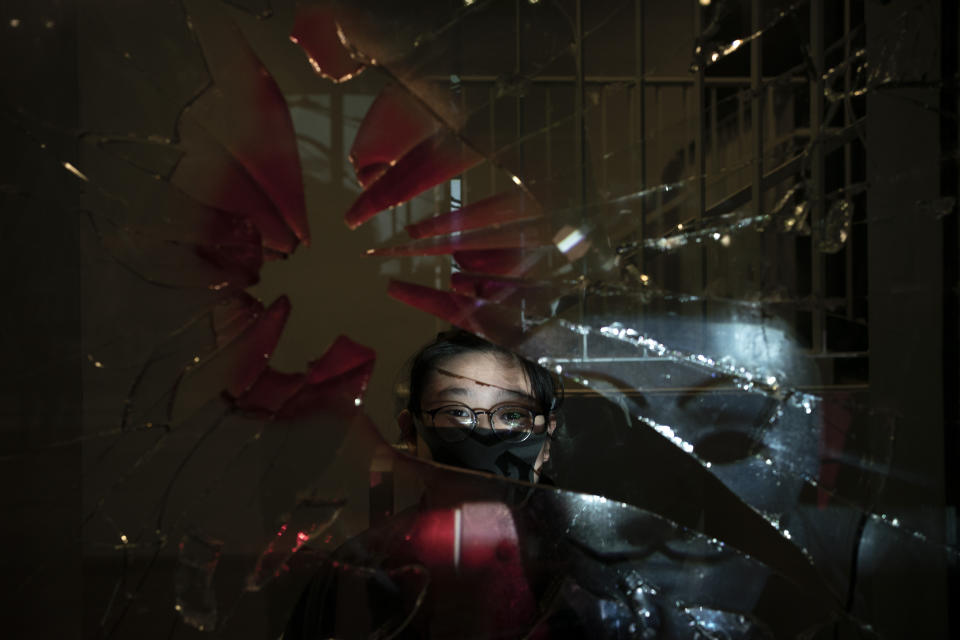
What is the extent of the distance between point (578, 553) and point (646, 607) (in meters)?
0.07

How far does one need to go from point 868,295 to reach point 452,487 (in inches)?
15.1

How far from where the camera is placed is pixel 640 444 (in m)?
0.53

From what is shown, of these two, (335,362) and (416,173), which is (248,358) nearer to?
(335,362)

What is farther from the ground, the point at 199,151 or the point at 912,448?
the point at 199,151

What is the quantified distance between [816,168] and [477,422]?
352mm

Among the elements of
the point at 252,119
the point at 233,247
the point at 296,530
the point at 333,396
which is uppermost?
the point at 252,119

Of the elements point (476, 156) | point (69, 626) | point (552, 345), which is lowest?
point (69, 626)

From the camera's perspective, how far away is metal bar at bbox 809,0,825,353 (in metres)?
0.54

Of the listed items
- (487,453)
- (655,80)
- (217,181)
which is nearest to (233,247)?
(217,181)

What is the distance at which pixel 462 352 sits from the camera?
0.53m

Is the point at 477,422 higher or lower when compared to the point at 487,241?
lower

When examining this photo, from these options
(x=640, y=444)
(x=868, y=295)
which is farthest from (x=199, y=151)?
(x=868, y=295)

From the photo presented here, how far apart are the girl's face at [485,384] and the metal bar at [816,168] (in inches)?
9.5

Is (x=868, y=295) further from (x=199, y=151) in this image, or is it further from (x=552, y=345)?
(x=199, y=151)
